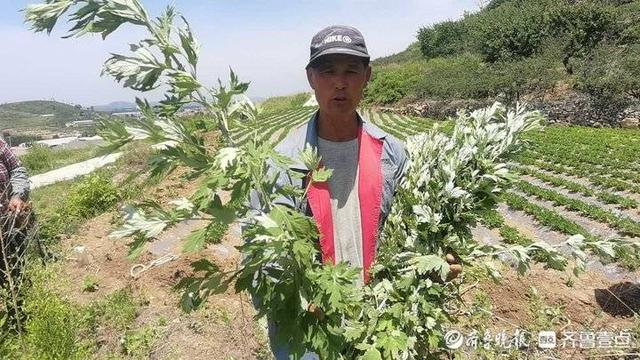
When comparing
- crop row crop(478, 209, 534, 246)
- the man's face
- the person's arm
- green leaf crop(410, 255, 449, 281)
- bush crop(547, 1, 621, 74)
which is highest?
bush crop(547, 1, 621, 74)

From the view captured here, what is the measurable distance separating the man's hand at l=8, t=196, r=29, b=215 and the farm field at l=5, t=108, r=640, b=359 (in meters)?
0.66

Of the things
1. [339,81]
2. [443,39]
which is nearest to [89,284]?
[339,81]

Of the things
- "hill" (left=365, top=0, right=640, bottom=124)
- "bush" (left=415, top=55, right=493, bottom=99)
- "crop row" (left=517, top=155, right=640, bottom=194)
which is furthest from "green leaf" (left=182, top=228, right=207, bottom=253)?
"bush" (left=415, top=55, right=493, bottom=99)

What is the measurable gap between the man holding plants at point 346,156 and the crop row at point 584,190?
10.1 meters

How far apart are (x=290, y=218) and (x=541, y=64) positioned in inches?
1347

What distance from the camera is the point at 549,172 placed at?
15.9 metres

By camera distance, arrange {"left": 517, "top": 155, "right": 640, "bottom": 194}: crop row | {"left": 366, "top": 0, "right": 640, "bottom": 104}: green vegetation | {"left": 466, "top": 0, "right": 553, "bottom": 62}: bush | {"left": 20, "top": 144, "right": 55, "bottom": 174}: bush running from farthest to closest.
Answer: {"left": 466, "top": 0, "right": 553, "bottom": 62}: bush
{"left": 366, "top": 0, "right": 640, "bottom": 104}: green vegetation
{"left": 20, "top": 144, "right": 55, "bottom": 174}: bush
{"left": 517, "top": 155, "right": 640, "bottom": 194}: crop row

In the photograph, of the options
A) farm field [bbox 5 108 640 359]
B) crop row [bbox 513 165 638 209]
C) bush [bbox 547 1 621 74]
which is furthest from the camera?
bush [bbox 547 1 621 74]

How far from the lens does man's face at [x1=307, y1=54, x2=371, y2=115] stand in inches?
89.0

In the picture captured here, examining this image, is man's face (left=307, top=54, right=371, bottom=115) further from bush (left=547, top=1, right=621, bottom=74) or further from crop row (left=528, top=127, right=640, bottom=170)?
bush (left=547, top=1, right=621, bottom=74)

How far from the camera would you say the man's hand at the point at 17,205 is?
459 cm

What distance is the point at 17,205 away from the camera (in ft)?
15.2

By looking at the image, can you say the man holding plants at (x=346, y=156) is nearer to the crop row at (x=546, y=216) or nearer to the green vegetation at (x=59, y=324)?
the green vegetation at (x=59, y=324)

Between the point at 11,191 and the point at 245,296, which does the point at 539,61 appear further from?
the point at 11,191
